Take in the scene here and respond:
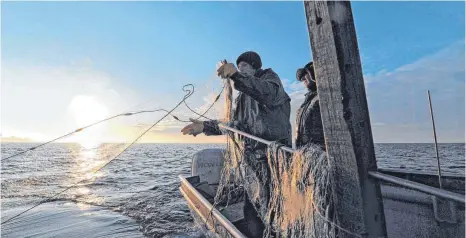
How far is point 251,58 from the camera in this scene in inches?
172

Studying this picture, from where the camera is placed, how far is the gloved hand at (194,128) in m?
5.20

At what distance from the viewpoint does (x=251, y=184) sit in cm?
440

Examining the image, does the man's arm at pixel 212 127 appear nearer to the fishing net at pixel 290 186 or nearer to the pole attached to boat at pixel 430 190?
the fishing net at pixel 290 186

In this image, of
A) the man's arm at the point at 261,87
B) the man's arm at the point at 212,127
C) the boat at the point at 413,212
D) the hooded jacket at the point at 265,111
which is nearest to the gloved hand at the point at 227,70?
the man's arm at the point at 261,87

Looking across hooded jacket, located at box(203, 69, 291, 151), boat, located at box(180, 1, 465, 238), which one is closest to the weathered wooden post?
boat, located at box(180, 1, 465, 238)

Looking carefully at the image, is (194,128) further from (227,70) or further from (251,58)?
(227,70)

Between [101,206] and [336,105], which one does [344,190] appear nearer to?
[336,105]

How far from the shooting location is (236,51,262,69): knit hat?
4.34 meters

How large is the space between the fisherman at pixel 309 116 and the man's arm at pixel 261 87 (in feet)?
1.24

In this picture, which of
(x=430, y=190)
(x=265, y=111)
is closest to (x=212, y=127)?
(x=265, y=111)

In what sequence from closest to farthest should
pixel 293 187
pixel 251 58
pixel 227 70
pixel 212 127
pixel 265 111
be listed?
pixel 293 187, pixel 227 70, pixel 265 111, pixel 251 58, pixel 212 127

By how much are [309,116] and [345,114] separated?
4.76ft

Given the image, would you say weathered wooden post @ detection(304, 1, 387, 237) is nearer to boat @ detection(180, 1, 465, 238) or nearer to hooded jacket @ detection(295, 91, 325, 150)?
boat @ detection(180, 1, 465, 238)

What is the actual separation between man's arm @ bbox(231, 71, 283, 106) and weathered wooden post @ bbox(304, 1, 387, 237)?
3.94 ft
